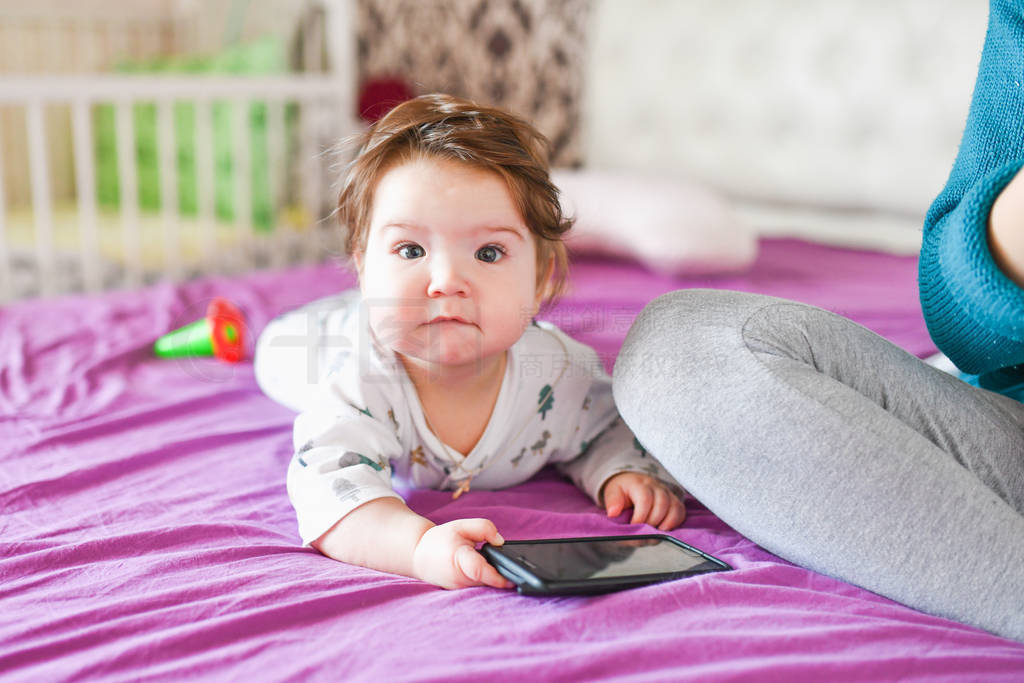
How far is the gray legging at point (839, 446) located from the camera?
2.15ft

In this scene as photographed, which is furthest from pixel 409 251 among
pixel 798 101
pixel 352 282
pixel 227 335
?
pixel 798 101

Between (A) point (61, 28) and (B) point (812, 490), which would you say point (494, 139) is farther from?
(A) point (61, 28)

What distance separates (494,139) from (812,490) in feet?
1.38

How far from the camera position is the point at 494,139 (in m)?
0.86

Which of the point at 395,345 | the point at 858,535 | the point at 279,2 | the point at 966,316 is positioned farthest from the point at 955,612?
the point at 279,2

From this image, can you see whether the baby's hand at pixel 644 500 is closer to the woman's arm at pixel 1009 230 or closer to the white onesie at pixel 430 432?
the white onesie at pixel 430 432

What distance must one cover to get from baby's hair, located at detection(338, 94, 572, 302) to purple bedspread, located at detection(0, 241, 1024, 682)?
272 mm

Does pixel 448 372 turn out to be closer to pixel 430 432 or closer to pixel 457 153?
pixel 430 432

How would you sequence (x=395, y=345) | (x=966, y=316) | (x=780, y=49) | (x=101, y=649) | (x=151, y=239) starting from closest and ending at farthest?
(x=101, y=649)
(x=966, y=316)
(x=395, y=345)
(x=780, y=49)
(x=151, y=239)

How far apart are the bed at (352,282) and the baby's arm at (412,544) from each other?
16 millimetres

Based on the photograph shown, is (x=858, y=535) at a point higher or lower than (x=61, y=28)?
lower

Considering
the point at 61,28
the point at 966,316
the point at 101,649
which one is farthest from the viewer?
the point at 61,28

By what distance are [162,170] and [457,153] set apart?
1.63m

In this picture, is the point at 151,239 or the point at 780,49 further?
the point at 151,239
